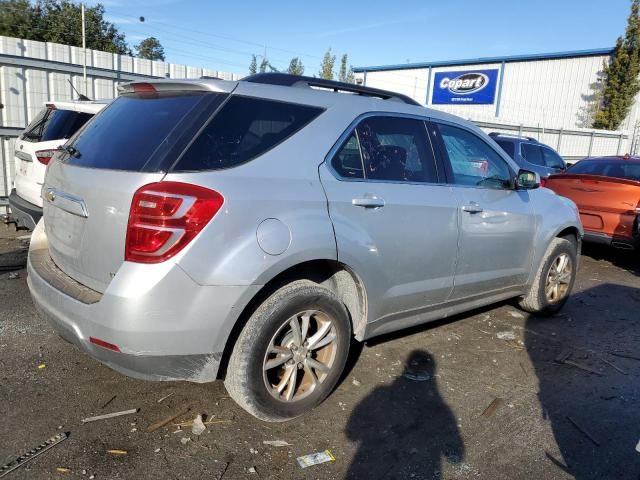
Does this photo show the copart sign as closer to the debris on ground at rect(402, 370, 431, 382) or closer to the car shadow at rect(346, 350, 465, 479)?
the debris on ground at rect(402, 370, 431, 382)

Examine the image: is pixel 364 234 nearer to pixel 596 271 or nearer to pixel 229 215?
pixel 229 215

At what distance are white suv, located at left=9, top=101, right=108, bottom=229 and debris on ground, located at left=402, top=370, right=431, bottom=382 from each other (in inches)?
169

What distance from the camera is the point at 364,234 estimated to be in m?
3.10

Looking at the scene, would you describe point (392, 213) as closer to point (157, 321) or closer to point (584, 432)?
point (157, 321)

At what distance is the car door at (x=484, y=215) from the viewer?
151 inches

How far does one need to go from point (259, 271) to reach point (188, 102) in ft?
3.30

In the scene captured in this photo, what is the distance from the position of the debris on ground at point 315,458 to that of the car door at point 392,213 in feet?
3.04

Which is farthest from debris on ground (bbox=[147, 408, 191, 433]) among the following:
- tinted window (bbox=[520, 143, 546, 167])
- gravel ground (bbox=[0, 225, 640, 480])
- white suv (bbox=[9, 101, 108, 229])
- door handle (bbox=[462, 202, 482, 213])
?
tinted window (bbox=[520, 143, 546, 167])

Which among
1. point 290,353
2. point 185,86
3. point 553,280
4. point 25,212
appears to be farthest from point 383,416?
point 25,212

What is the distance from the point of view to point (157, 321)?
2424 mm

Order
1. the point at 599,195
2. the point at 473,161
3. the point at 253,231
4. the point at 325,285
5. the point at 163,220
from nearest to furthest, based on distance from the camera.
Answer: the point at 163,220 < the point at 253,231 < the point at 325,285 < the point at 473,161 < the point at 599,195

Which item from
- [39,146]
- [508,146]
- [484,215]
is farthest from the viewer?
[508,146]

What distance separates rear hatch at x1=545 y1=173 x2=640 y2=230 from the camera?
6.99 metres

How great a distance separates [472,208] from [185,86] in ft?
7.24
